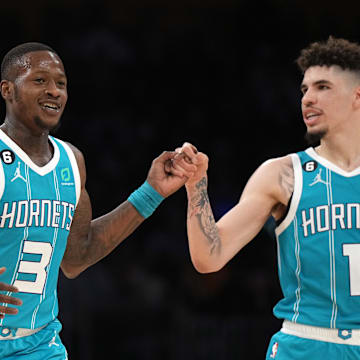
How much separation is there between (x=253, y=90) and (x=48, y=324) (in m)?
6.48

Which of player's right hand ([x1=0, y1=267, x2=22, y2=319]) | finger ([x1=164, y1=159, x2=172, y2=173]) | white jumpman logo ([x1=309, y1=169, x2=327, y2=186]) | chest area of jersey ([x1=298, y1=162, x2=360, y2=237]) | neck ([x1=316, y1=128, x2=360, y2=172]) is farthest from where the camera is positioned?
finger ([x1=164, y1=159, x2=172, y2=173])

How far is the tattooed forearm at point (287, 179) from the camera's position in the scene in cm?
373

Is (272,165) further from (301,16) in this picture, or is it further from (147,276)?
(301,16)

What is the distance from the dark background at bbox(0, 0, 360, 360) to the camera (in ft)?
23.8

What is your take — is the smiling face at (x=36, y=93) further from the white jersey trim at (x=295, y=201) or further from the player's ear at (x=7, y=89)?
the white jersey trim at (x=295, y=201)

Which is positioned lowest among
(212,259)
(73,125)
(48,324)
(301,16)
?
(48,324)

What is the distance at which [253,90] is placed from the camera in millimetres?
9633

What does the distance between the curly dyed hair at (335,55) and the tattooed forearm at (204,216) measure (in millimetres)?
860

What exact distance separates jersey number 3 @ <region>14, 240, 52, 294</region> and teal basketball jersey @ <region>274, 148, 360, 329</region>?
3.72 feet

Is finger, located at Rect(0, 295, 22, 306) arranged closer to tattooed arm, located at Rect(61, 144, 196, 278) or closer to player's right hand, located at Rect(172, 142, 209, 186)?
tattooed arm, located at Rect(61, 144, 196, 278)

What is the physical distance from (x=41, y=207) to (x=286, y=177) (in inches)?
47.6

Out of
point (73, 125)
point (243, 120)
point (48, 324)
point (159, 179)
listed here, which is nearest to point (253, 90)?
point (243, 120)

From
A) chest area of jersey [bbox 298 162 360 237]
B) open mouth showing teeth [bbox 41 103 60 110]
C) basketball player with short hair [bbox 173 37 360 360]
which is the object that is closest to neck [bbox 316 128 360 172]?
basketball player with short hair [bbox 173 37 360 360]

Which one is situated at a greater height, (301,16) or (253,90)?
(301,16)
